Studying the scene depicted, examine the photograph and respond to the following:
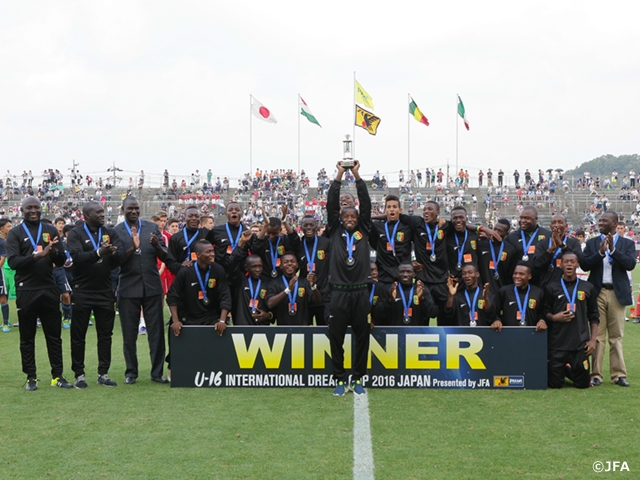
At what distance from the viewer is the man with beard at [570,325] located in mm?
8398

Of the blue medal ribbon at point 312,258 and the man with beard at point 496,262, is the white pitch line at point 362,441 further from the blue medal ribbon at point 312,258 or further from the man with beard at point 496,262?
the man with beard at point 496,262

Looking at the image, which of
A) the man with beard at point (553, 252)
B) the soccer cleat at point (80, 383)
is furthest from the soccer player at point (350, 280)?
the soccer cleat at point (80, 383)

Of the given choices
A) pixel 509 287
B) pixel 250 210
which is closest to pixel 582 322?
pixel 509 287

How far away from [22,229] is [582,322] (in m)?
7.02

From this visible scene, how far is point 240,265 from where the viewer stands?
951 cm

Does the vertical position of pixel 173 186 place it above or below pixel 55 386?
above

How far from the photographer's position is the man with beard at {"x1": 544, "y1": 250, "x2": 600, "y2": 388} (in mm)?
8398

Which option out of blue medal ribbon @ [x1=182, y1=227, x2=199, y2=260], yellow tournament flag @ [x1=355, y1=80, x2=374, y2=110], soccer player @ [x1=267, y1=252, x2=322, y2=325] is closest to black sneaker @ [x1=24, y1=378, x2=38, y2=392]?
blue medal ribbon @ [x1=182, y1=227, x2=199, y2=260]

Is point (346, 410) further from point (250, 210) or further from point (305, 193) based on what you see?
point (305, 193)

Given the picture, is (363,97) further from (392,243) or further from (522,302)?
(522,302)

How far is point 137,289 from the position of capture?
8867 millimetres

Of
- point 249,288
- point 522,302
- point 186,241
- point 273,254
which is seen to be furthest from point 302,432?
point 186,241

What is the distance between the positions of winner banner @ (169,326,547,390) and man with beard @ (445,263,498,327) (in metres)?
0.60

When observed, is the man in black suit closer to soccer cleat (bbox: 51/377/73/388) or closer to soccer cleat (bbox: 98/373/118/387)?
soccer cleat (bbox: 98/373/118/387)
